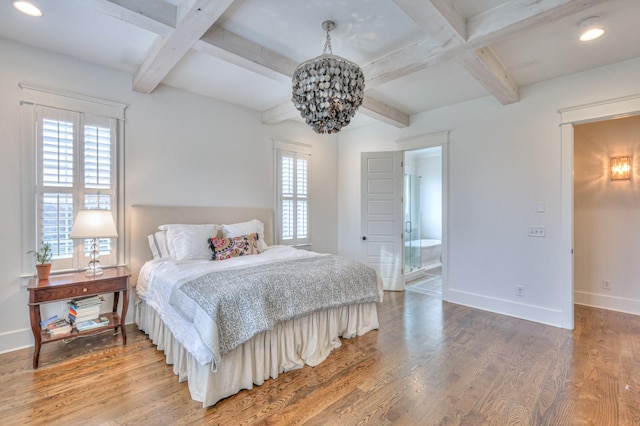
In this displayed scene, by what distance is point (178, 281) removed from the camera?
7.76ft

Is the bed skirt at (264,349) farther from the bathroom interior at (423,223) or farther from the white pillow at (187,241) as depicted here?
the bathroom interior at (423,223)

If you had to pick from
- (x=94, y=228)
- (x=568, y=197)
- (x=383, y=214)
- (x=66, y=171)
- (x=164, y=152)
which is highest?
(x=164, y=152)

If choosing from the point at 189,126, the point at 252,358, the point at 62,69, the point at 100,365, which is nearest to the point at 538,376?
the point at 252,358

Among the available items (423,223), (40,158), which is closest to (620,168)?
(423,223)

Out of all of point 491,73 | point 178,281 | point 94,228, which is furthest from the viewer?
point 491,73

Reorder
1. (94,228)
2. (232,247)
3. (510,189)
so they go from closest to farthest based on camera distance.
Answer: (94,228)
(232,247)
(510,189)

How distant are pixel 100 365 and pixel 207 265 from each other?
3.69 ft

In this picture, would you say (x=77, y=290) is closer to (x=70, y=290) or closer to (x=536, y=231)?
(x=70, y=290)

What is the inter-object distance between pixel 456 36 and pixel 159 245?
11.3ft

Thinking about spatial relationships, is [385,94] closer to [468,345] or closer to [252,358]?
[468,345]

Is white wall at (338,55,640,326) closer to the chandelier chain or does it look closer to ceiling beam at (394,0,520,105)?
ceiling beam at (394,0,520,105)

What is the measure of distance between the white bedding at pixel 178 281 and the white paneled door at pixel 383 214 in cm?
181

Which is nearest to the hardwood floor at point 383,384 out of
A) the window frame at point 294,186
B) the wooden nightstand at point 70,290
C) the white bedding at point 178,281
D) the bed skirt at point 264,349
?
the bed skirt at point 264,349

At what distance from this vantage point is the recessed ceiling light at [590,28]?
2312 mm
